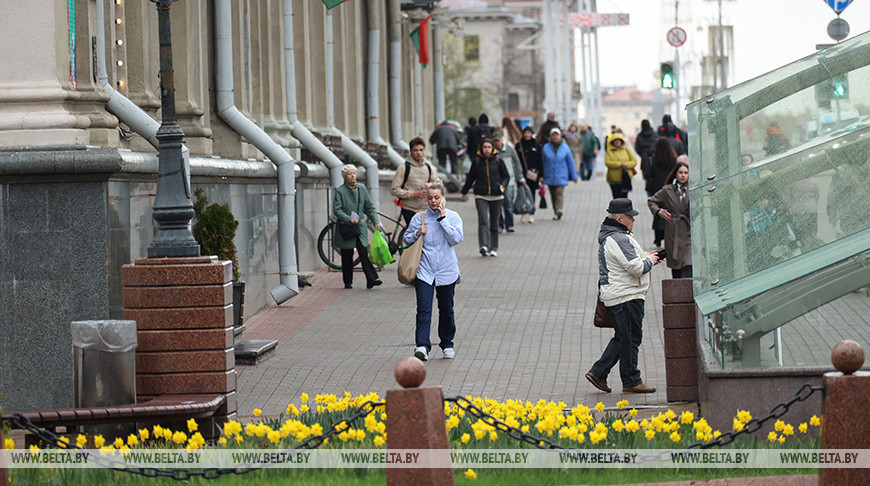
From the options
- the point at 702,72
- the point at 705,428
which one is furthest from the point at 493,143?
the point at 702,72

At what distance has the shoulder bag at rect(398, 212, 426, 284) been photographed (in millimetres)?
12992

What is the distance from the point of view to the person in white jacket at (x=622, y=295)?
11.1 m

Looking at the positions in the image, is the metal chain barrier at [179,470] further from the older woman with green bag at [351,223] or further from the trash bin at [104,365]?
the older woman with green bag at [351,223]

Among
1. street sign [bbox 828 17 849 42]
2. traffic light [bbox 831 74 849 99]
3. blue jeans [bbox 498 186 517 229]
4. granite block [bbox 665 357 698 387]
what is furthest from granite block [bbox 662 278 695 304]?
blue jeans [bbox 498 186 517 229]

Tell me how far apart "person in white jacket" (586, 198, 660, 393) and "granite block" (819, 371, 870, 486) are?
4937 mm

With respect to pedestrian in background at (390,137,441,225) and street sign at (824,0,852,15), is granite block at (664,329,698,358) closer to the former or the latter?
pedestrian in background at (390,137,441,225)

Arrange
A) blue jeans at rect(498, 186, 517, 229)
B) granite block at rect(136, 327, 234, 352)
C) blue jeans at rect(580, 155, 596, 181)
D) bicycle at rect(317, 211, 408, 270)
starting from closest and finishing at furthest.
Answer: granite block at rect(136, 327, 234, 352), bicycle at rect(317, 211, 408, 270), blue jeans at rect(498, 186, 517, 229), blue jeans at rect(580, 155, 596, 181)

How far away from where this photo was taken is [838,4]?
20.1 metres

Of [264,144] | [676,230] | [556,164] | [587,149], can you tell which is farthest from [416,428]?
[587,149]

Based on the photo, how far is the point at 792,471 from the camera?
7.44 meters

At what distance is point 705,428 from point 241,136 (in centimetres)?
1066

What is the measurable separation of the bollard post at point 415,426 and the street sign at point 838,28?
613 inches

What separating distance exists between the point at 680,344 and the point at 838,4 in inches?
440

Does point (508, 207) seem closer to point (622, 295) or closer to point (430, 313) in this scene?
point (430, 313)
